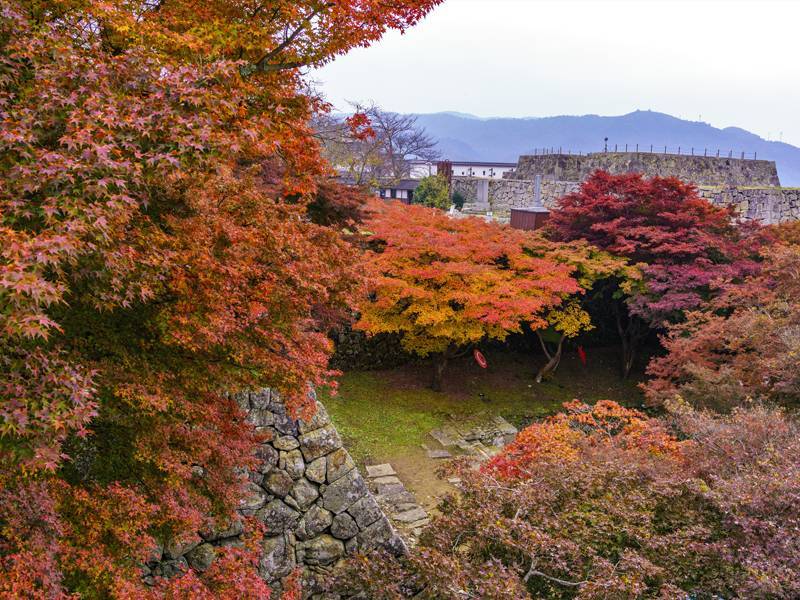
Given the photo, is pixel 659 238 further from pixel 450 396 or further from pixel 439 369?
pixel 450 396

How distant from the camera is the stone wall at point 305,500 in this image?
7445 mm

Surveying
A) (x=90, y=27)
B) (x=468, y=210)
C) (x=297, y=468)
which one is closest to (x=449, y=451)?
(x=297, y=468)

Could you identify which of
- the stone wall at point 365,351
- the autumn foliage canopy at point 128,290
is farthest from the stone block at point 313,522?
the stone wall at point 365,351

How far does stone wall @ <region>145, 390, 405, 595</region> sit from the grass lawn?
4239 mm

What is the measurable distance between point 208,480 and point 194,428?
0.72 metres

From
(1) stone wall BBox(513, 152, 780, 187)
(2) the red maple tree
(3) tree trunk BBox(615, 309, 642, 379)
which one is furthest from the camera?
(1) stone wall BBox(513, 152, 780, 187)

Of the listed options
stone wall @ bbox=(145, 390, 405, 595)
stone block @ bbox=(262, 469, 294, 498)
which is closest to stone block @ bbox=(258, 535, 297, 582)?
stone wall @ bbox=(145, 390, 405, 595)

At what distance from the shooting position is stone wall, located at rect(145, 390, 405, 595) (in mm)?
7445

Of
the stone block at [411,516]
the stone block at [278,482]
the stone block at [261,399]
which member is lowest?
the stone block at [411,516]

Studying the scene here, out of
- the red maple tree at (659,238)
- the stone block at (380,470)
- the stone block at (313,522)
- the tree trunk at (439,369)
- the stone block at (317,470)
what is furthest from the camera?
the tree trunk at (439,369)

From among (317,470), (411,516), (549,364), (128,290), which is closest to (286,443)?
(317,470)

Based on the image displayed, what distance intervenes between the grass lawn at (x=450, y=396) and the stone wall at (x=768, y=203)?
26.3ft

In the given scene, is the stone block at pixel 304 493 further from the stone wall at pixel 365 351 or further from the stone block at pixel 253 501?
the stone wall at pixel 365 351

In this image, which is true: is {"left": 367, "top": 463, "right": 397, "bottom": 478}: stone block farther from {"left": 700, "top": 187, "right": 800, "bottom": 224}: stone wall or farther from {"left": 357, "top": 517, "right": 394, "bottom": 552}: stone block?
{"left": 700, "top": 187, "right": 800, "bottom": 224}: stone wall
